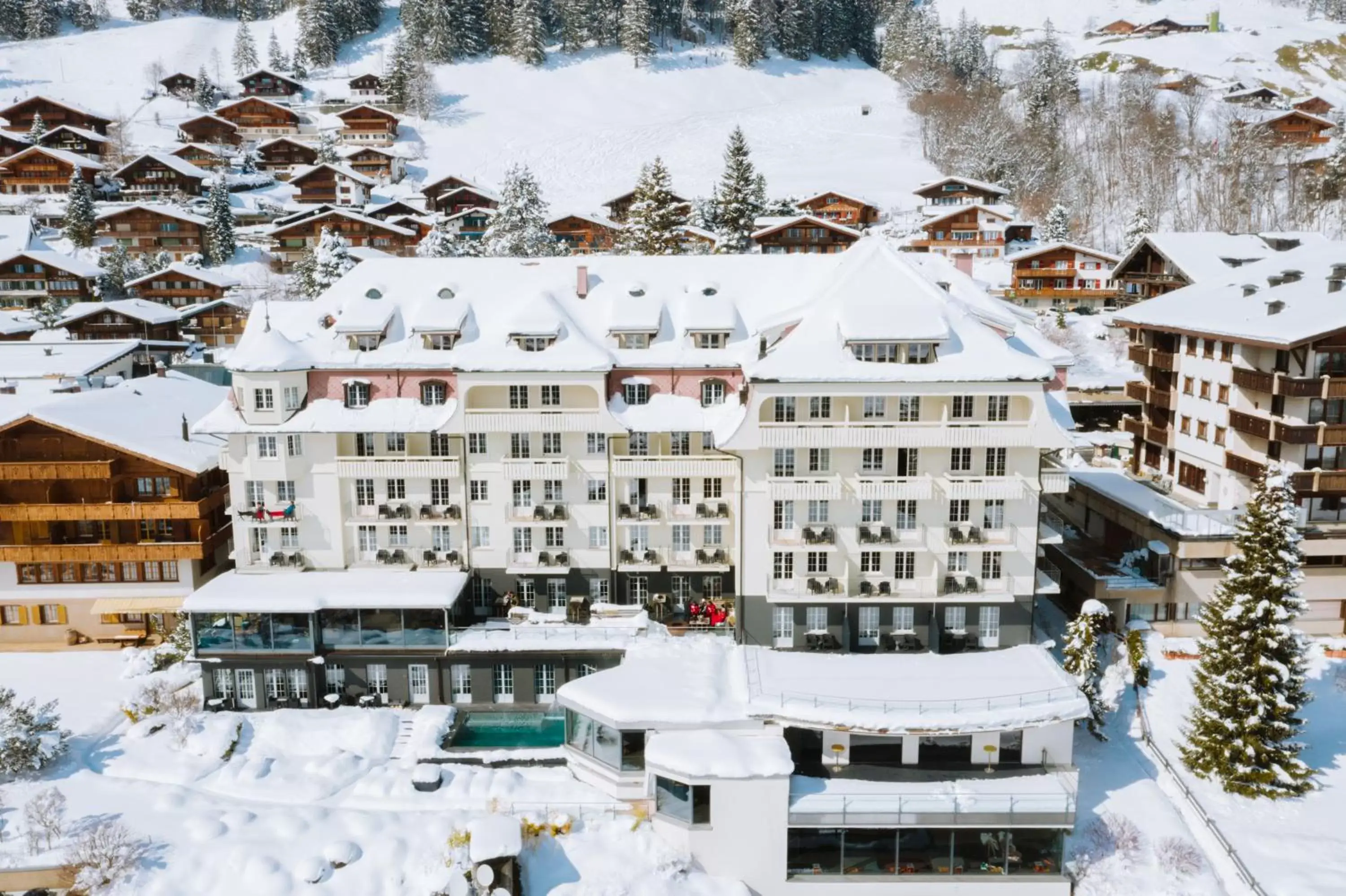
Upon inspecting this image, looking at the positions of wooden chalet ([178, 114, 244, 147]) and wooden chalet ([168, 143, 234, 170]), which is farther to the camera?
wooden chalet ([178, 114, 244, 147])

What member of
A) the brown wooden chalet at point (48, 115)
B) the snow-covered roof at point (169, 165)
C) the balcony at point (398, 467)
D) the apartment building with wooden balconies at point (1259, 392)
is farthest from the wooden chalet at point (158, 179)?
the apartment building with wooden balconies at point (1259, 392)

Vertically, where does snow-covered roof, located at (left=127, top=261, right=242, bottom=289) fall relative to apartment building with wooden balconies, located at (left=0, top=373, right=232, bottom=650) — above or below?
above

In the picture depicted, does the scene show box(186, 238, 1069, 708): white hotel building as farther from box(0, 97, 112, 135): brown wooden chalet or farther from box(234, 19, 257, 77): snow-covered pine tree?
box(234, 19, 257, 77): snow-covered pine tree

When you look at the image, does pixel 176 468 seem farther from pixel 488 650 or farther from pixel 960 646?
pixel 960 646

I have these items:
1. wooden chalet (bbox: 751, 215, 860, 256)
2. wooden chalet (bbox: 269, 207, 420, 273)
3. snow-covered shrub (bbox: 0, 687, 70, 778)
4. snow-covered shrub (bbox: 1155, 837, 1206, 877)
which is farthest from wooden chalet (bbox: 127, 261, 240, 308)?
snow-covered shrub (bbox: 1155, 837, 1206, 877)

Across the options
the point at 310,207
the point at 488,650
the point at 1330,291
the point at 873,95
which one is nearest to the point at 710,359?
the point at 488,650

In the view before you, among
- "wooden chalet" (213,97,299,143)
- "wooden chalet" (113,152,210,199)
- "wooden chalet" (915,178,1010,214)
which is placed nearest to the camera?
"wooden chalet" (915,178,1010,214)

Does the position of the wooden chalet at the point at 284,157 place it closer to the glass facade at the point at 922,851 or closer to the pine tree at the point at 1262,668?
the glass facade at the point at 922,851

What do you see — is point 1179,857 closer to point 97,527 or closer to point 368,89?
point 97,527
